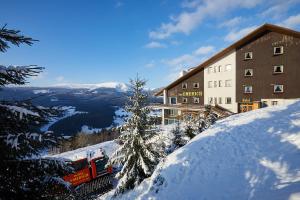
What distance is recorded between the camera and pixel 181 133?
22.2m

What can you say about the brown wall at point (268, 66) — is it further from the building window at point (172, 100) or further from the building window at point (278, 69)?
the building window at point (172, 100)

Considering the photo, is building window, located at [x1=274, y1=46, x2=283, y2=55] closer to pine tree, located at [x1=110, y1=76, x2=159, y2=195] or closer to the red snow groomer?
pine tree, located at [x1=110, y1=76, x2=159, y2=195]

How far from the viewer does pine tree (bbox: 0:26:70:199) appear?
486 cm

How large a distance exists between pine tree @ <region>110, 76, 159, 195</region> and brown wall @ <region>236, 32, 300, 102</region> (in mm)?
25351

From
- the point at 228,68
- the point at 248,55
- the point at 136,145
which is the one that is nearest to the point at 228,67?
the point at 228,68

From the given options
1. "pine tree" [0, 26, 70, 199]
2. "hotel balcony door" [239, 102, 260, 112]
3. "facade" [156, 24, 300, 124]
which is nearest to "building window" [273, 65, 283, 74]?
"facade" [156, 24, 300, 124]

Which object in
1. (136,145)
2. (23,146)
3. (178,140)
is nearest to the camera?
(23,146)

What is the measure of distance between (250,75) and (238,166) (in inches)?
1121

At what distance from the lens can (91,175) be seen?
832 inches

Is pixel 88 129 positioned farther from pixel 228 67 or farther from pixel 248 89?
pixel 248 89

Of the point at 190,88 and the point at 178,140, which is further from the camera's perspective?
the point at 190,88

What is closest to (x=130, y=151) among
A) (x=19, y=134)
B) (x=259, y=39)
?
(x=19, y=134)

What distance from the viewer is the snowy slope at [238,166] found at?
30.1 ft

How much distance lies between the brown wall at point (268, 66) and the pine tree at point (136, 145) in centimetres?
2535
